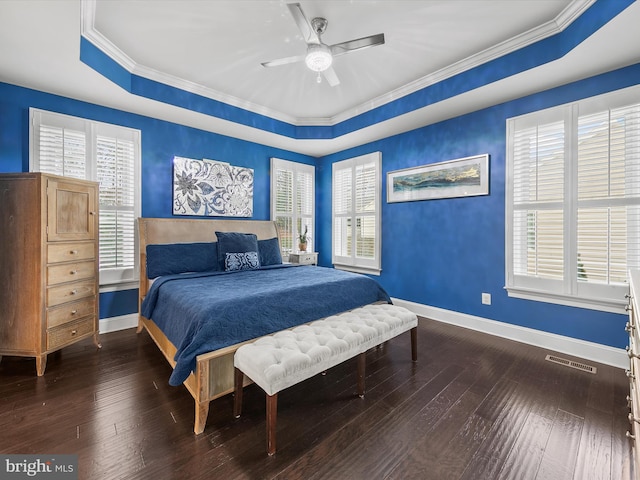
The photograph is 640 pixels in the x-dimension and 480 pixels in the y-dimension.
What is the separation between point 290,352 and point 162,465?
2.68 ft

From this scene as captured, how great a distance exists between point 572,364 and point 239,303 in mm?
2912

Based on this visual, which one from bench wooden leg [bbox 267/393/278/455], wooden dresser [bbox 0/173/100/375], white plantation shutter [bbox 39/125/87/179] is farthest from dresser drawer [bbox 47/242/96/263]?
bench wooden leg [bbox 267/393/278/455]

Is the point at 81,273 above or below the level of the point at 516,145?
below

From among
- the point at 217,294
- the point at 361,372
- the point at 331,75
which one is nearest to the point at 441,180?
the point at 331,75

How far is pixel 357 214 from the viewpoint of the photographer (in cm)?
477

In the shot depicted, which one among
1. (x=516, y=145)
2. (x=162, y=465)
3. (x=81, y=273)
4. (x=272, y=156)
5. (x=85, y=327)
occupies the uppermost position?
(x=272, y=156)

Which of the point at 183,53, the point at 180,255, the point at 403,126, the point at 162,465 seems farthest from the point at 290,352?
the point at 403,126

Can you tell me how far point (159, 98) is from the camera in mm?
3150

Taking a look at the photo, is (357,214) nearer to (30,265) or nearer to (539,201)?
(539,201)

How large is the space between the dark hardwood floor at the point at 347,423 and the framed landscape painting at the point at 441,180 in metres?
1.92

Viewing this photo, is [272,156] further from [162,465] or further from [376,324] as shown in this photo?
[162,465]

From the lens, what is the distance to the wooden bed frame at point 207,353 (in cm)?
174

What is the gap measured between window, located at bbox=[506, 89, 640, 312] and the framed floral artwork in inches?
135

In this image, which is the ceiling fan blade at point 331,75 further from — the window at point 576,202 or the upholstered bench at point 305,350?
the upholstered bench at point 305,350
